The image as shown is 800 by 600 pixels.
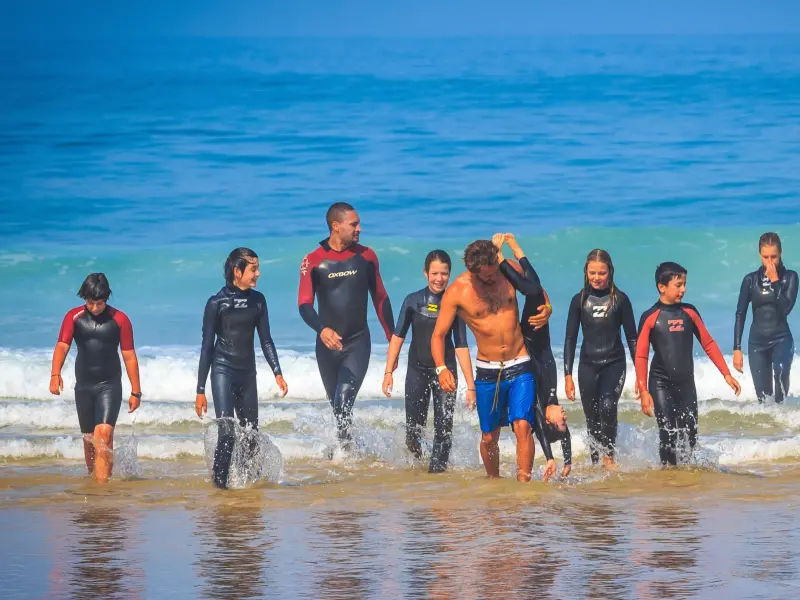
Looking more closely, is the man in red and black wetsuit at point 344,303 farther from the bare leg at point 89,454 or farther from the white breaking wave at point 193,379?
the white breaking wave at point 193,379

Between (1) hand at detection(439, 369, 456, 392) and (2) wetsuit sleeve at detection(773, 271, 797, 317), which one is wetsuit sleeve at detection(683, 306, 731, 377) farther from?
(2) wetsuit sleeve at detection(773, 271, 797, 317)

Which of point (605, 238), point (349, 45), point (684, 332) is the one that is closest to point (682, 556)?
point (684, 332)

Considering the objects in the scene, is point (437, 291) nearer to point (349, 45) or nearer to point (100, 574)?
point (100, 574)

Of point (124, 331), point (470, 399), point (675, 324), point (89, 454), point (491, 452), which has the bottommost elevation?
point (491, 452)

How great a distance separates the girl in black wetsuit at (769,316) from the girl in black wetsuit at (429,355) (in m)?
3.28

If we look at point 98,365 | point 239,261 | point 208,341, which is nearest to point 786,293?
point 239,261

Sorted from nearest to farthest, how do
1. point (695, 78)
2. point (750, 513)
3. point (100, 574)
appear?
point (100, 574) → point (750, 513) → point (695, 78)

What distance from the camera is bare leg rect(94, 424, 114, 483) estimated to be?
9.98 meters

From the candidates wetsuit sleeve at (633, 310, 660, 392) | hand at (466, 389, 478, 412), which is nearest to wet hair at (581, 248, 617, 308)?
wetsuit sleeve at (633, 310, 660, 392)

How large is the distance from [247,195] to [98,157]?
667 cm

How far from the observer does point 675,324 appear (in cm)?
996

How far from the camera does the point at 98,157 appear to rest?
39094mm

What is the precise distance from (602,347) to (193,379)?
7763 mm

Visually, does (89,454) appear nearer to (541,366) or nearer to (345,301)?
(345,301)
